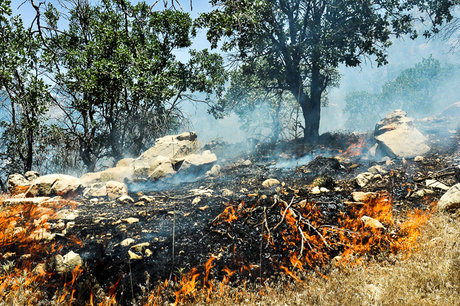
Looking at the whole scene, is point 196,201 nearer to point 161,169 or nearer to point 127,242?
point 127,242

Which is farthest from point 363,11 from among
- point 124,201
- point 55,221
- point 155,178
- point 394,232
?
point 55,221

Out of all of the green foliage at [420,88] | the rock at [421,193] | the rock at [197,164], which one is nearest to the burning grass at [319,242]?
the rock at [421,193]

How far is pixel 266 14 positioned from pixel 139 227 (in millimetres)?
9628

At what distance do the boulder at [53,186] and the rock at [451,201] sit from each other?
7.30 meters

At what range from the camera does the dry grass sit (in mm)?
1845

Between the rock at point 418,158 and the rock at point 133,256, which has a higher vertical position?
the rock at point 418,158

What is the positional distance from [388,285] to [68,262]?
328 centimetres

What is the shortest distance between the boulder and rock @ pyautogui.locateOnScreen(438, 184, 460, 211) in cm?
730

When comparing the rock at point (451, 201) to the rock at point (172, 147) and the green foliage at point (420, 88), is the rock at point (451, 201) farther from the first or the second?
the green foliage at point (420, 88)

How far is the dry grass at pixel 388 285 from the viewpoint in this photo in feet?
6.05

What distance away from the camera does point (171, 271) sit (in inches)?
98.9

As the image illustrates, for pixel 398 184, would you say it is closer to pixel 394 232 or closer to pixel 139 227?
pixel 394 232

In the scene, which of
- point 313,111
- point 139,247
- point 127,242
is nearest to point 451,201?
point 139,247

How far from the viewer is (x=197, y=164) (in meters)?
8.30
